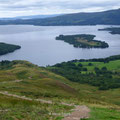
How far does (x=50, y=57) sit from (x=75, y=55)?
25.1 m

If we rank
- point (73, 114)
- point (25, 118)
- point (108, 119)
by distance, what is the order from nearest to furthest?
point (25, 118), point (108, 119), point (73, 114)

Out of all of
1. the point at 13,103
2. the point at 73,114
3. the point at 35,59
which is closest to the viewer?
the point at 73,114

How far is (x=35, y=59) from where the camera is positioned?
559 ft

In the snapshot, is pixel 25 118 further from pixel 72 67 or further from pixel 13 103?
pixel 72 67

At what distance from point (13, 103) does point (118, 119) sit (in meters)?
12.9

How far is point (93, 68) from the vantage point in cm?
14112

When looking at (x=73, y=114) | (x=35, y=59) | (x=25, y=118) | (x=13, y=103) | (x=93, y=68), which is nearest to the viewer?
(x=25, y=118)

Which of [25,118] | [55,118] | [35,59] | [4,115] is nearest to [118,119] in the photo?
[55,118]

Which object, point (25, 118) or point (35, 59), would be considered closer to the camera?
point (25, 118)

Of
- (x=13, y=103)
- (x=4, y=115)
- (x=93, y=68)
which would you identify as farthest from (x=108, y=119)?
(x=93, y=68)

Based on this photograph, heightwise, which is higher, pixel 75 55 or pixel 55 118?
pixel 55 118

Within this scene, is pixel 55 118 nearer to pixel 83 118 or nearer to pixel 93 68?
pixel 83 118

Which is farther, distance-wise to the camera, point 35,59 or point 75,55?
point 75,55

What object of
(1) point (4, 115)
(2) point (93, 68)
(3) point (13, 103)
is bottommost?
(2) point (93, 68)
